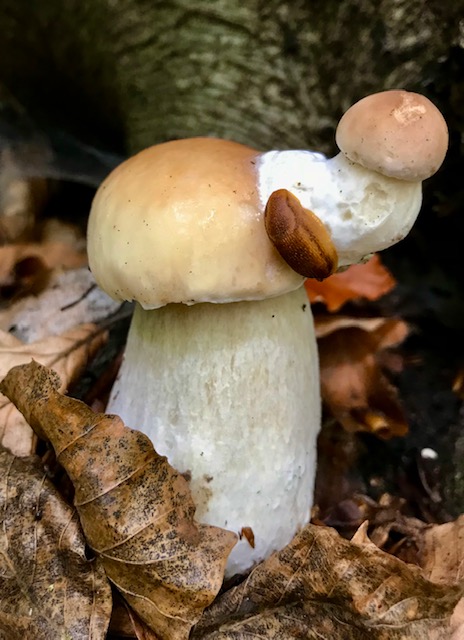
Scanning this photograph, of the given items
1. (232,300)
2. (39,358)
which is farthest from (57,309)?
(232,300)

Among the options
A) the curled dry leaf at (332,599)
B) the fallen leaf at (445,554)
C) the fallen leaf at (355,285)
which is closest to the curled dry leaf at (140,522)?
the curled dry leaf at (332,599)

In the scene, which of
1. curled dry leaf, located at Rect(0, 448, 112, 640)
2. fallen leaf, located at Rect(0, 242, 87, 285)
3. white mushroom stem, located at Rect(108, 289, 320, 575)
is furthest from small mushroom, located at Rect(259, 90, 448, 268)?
fallen leaf, located at Rect(0, 242, 87, 285)

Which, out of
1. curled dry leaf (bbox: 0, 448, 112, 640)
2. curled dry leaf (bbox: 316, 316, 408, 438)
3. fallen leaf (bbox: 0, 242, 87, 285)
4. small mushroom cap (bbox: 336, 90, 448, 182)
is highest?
small mushroom cap (bbox: 336, 90, 448, 182)

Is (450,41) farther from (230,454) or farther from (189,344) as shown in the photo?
(230,454)

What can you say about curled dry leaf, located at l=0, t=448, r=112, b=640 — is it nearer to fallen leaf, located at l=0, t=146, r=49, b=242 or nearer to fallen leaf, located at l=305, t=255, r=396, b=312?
fallen leaf, located at l=305, t=255, r=396, b=312

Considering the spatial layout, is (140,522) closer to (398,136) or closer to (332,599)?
(332,599)
